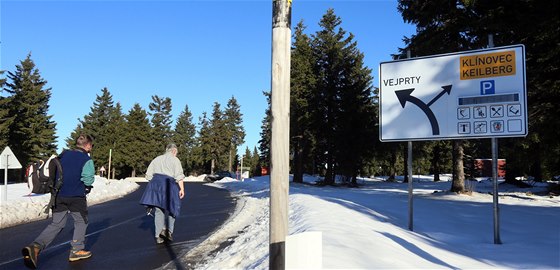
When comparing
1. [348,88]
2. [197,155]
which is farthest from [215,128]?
[348,88]

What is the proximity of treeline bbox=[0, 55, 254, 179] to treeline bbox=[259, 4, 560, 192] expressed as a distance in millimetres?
24920

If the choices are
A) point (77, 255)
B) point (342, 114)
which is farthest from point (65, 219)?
point (342, 114)

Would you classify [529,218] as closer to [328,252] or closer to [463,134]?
[463,134]

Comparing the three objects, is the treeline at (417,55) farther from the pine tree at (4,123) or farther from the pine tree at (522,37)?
the pine tree at (4,123)

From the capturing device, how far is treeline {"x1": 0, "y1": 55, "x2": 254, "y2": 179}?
5397 centimetres

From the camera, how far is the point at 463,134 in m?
8.54

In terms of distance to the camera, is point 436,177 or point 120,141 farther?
point 120,141

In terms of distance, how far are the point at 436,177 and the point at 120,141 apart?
53585 millimetres

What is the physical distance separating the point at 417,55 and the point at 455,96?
37.8 feet

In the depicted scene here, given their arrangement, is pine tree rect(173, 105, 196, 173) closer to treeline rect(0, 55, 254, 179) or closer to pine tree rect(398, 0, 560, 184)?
treeline rect(0, 55, 254, 179)

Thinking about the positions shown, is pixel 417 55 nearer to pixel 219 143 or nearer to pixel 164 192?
pixel 164 192

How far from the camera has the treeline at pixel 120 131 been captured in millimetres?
53969

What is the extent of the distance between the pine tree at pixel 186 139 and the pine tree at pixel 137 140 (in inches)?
442

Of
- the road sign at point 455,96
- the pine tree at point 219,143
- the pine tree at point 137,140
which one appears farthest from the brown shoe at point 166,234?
the pine tree at point 219,143
